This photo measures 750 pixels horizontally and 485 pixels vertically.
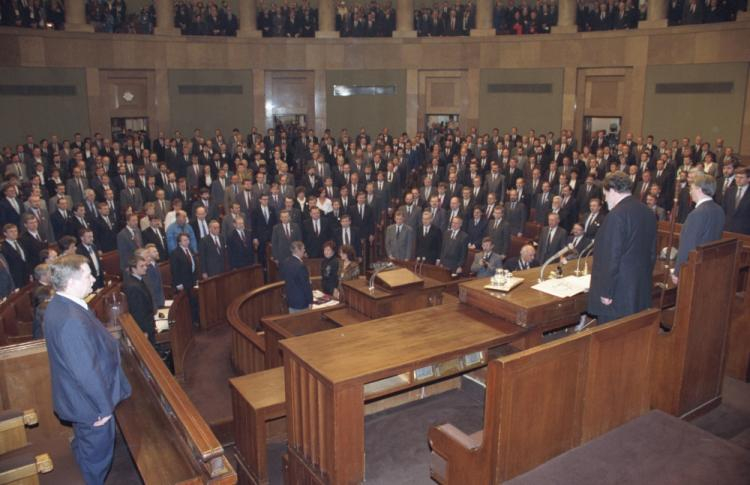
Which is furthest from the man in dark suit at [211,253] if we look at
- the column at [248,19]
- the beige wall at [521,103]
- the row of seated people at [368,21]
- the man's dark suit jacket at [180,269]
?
the beige wall at [521,103]

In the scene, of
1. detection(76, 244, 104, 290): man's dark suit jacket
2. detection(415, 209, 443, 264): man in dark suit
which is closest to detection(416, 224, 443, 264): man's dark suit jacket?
detection(415, 209, 443, 264): man in dark suit

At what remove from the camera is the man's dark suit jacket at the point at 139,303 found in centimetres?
554

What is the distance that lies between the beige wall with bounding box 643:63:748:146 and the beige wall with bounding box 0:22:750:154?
5.8 inches

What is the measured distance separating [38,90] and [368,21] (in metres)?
9.17

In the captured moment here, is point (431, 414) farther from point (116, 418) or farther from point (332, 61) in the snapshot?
point (332, 61)

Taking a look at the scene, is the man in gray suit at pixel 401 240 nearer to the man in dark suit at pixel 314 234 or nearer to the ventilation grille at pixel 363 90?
the man in dark suit at pixel 314 234

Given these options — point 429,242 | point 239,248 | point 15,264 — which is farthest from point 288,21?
point 15,264

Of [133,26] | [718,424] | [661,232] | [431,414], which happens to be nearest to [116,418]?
[431,414]

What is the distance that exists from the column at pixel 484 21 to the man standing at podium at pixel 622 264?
584 inches

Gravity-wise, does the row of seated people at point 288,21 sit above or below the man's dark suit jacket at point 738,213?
above

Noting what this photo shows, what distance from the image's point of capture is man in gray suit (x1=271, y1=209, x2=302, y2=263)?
8.75m

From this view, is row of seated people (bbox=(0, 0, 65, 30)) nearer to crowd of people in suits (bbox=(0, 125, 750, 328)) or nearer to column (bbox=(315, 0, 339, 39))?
crowd of people in suits (bbox=(0, 125, 750, 328))

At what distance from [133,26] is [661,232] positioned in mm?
14916

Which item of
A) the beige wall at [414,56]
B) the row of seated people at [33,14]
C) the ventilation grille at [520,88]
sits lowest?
the ventilation grille at [520,88]
